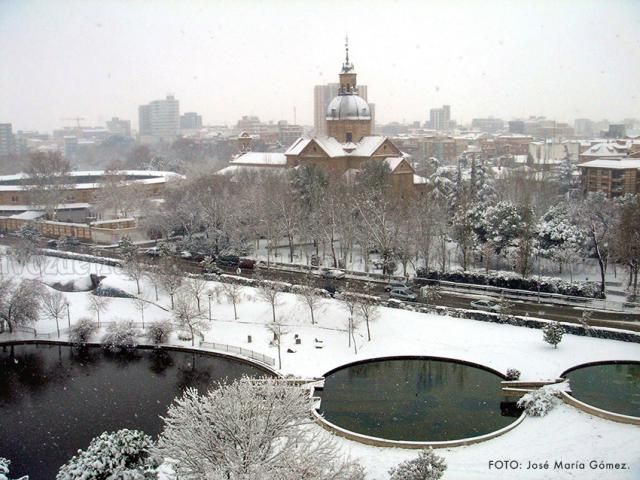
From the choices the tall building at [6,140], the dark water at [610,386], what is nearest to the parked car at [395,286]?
the dark water at [610,386]

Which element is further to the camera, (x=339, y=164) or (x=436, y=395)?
(x=339, y=164)

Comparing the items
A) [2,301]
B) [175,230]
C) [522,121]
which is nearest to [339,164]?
[175,230]

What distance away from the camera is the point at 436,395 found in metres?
16.1

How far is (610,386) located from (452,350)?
163 inches

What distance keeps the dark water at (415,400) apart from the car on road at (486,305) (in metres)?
3.90

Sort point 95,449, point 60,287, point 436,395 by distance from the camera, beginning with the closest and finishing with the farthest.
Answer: point 95,449 → point 436,395 → point 60,287

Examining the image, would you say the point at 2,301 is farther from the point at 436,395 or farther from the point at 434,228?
the point at 434,228

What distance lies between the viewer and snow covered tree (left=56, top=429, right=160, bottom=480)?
11648 mm

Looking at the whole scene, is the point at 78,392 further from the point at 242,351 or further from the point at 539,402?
the point at 539,402

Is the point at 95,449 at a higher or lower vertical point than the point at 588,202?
lower

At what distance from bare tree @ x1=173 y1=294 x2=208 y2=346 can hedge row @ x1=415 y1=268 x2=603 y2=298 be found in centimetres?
864

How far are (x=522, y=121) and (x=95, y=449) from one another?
107 metres

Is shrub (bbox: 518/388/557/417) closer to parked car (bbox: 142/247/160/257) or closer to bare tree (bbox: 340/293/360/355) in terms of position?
bare tree (bbox: 340/293/360/355)

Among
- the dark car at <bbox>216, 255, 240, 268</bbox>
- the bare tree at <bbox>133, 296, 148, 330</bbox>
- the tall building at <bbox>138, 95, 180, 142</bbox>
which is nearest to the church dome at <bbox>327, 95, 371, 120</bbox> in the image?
the dark car at <bbox>216, 255, 240, 268</bbox>
